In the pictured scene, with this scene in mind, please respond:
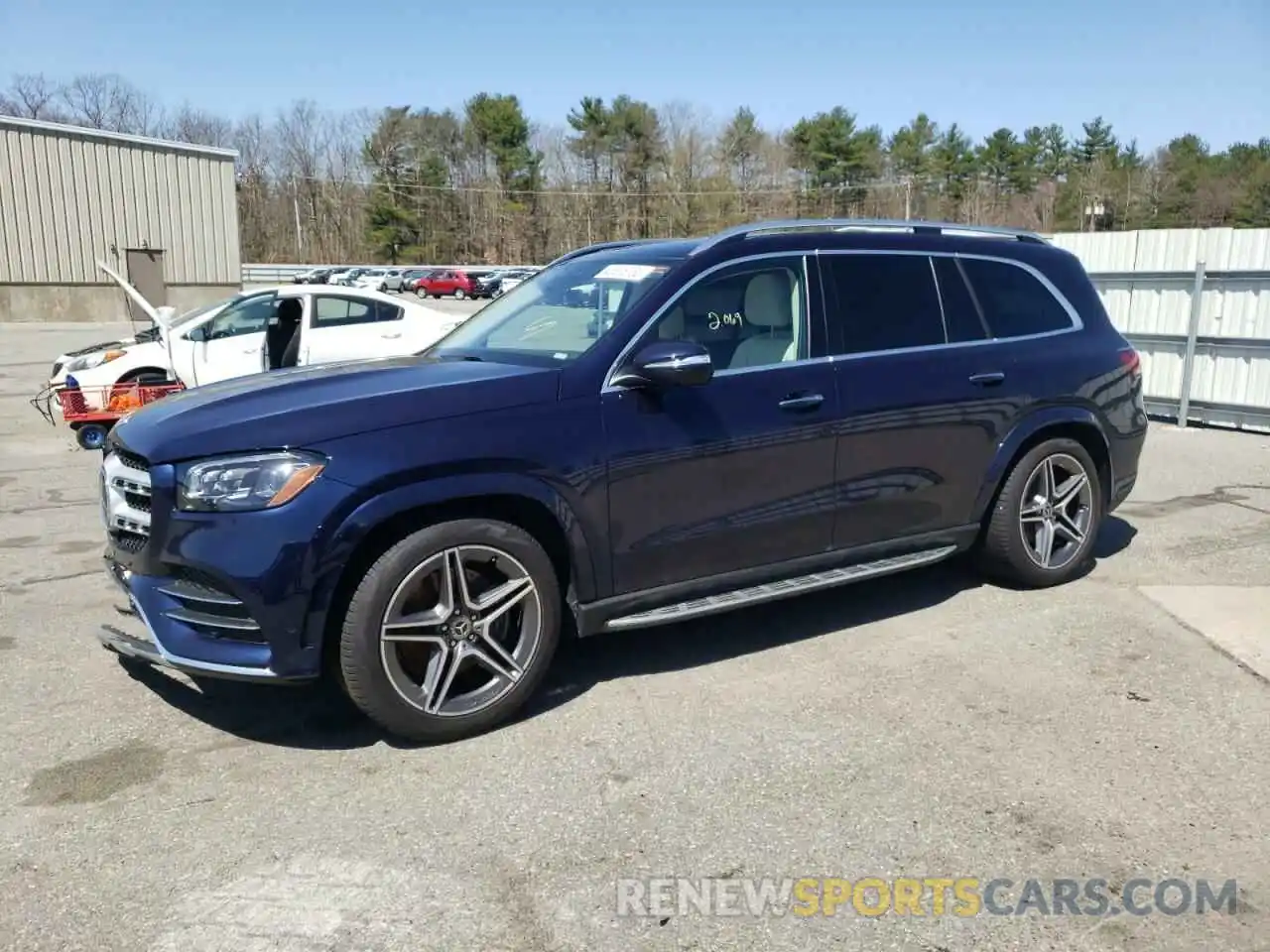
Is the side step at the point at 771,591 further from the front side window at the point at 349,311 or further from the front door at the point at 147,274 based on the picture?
the front door at the point at 147,274

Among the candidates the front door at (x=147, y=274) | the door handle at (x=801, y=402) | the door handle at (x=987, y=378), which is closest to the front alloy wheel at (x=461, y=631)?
the door handle at (x=801, y=402)

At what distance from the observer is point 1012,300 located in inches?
211

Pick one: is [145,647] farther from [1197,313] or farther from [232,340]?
[1197,313]

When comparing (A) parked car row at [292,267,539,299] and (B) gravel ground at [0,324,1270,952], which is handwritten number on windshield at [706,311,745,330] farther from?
(A) parked car row at [292,267,539,299]

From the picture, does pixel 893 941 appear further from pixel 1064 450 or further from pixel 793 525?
pixel 1064 450

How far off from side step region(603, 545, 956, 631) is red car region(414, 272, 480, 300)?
50476 millimetres

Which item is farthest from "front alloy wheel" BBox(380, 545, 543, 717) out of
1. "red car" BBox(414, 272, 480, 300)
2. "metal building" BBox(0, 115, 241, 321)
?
"red car" BBox(414, 272, 480, 300)

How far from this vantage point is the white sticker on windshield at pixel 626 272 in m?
4.44

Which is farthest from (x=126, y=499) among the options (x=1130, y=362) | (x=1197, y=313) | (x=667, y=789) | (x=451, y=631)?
(x=1197, y=313)

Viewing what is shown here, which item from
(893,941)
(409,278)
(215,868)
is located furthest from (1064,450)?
(409,278)

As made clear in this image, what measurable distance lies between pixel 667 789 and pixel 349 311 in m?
9.08

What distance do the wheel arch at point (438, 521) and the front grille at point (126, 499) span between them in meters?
0.71

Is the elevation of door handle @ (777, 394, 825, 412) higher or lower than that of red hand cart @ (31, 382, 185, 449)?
higher

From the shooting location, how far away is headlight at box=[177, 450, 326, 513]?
3418mm
